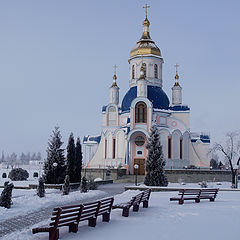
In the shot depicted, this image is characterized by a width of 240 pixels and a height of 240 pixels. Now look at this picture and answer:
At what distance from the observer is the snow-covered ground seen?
7.93 m

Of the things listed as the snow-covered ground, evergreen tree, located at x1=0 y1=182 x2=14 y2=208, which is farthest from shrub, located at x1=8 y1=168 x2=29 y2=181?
the snow-covered ground

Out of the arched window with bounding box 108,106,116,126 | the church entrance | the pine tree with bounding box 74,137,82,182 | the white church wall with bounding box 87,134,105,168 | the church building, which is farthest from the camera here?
the arched window with bounding box 108,106,116,126

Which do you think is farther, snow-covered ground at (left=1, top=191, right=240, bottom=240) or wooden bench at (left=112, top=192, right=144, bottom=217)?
wooden bench at (left=112, top=192, right=144, bottom=217)

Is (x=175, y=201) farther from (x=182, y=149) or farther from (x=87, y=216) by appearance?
(x=182, y=149)

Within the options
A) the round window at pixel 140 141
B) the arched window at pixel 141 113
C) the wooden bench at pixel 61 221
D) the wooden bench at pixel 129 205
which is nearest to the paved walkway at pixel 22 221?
the wooden bench at pixel 61 221

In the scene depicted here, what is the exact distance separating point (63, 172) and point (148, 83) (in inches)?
850

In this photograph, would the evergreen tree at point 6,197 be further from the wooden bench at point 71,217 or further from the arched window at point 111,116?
the arched window at point 111,116

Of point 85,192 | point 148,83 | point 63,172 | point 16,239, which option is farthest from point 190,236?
point 148,83

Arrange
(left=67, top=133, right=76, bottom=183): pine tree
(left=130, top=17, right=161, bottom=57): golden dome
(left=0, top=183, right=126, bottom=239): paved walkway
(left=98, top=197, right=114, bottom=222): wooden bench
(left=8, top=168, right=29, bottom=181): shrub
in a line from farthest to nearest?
(left=130, top=17, right=161, bottom=57): golden dome, (left=8, top=168, right=29, bottom=181): shrub, (left=67, top=133, right=76, bottom=183): pine tree, (left=98, top=197, right=114, bottom=222): wooden bench, (left=0, top=183, right=126, bottom=239): paved walkway

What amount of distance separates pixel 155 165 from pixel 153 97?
18619mm

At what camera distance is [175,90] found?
4456cm

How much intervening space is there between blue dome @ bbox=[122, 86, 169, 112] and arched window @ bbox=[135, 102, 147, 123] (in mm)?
2195

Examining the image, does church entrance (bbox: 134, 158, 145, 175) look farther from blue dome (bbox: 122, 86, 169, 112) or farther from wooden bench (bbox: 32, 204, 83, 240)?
wooden bench (bbox: 32, 204, 83, 240)

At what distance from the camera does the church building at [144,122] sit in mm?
38375
